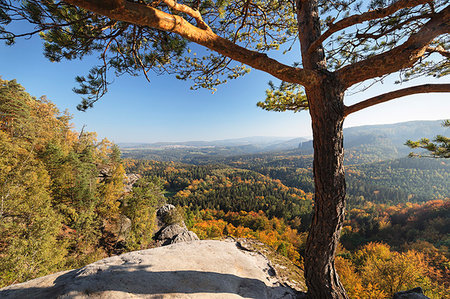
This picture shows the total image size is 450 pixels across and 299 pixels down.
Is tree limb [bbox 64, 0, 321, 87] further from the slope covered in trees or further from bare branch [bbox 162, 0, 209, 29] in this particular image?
the slope covered in trees

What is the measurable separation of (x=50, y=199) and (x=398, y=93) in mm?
19081

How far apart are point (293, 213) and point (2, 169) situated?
72.6 meters

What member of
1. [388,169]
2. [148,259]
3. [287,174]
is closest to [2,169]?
[148,259]

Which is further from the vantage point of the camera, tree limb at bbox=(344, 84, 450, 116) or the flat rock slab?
the flat rock slab

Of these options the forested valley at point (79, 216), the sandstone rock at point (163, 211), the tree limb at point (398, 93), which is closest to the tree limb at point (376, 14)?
the tree limb at point (398, 93)

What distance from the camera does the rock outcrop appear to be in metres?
17.8

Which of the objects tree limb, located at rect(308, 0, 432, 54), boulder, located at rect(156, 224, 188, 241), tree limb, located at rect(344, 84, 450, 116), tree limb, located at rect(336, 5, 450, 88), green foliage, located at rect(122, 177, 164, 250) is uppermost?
tree limb, located at rect(308, 0, 432, 54)

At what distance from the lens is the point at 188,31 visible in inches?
76.9

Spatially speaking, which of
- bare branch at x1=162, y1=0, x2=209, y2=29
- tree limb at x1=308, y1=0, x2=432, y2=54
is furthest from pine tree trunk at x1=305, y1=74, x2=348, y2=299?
bare branch at x1=162, y1=0, x2=209, y2=29

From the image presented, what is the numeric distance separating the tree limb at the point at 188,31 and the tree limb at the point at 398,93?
79cm

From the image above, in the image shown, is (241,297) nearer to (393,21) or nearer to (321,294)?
(321,294)

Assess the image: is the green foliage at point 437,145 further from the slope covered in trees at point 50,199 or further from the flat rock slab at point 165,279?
the slope covered in trees at point 50,199

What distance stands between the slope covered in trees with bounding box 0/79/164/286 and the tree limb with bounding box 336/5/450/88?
1562 centimetres

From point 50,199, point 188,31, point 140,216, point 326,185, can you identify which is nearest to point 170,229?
point 140,216
